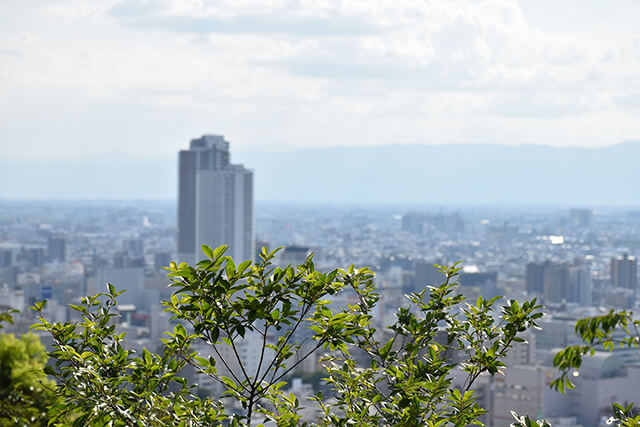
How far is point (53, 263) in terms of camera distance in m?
82.9

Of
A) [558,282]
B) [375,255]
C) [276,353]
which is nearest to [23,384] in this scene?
[276,353]

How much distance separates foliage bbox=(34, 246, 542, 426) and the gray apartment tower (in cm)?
6842

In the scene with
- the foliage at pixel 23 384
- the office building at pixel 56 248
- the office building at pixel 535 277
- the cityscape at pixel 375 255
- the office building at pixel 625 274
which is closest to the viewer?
the foliage at pixel 23 384

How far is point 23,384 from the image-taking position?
129 inches

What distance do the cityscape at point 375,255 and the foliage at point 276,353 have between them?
1178 cm

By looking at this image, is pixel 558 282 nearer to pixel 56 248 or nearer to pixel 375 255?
pixel 375 255

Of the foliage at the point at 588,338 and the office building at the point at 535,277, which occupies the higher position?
the foliage at the point at 588,338

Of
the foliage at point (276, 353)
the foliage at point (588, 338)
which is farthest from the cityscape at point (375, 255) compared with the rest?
the foliage at point (588, 338)

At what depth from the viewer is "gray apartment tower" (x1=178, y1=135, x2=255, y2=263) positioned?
73.1 meters

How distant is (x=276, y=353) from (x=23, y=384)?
1106 mm

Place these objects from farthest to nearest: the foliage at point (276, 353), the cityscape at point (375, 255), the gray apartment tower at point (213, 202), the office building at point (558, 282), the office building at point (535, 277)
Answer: the gray apartment tower at point (213, 202) < the office building at point (535, 277) < the office building at point (558, 282) < the cityscape at point (375, 255) < the foliage at point (276, 353)

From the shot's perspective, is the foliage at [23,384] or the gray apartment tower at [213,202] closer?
the foliage at [23,384]

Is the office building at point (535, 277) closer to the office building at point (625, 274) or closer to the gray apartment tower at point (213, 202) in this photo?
the office building at point (625, 274)

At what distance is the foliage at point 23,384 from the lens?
2.85m
